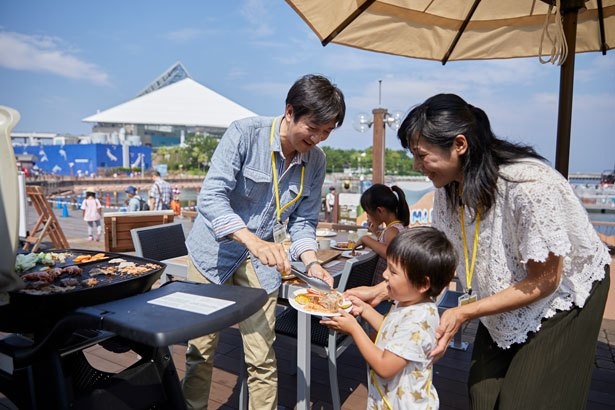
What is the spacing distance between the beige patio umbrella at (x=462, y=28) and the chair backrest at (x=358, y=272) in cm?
131

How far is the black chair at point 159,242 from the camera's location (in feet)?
9.51

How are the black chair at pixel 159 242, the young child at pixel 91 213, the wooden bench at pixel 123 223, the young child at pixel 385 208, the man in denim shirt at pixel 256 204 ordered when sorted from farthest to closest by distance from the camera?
the young child at pixel 91 213 → the wooden bench at pixel 123 223 → the black chair at pixel 159 242 → the young child at pixel 385 208 → the man in denim shirt at pixel 256 204

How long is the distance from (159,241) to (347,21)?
6.72ft

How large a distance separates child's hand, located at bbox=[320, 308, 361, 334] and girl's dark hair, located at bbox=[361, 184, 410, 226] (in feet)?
4.63

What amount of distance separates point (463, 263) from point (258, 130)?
1039 millimetres

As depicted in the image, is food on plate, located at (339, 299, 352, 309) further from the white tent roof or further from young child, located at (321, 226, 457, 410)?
the white tent roof

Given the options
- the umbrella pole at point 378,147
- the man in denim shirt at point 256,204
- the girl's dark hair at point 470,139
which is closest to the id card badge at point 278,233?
the man in denim shirt at point 256,204

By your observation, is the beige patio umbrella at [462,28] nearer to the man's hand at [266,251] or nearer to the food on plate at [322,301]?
the man's hand at [266,251]

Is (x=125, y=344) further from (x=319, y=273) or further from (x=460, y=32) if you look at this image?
(x=460, y=32)

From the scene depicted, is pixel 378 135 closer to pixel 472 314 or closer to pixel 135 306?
pixel 472 314

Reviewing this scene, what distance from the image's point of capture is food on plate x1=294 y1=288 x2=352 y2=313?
1467 mm

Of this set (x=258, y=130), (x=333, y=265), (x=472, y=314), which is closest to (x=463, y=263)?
(x=472, y=314)

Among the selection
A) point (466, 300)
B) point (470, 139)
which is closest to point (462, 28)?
point (470, 139)

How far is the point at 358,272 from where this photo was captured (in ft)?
6.97
